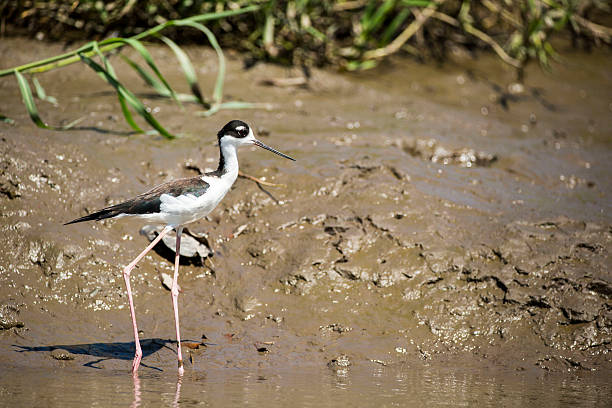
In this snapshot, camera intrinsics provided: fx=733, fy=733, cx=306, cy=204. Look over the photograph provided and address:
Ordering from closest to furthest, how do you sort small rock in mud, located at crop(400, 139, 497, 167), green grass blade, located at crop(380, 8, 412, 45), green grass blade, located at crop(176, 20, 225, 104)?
1. green grass blade, located at crop(176, 20, 225, 104)
2. small rock in mud, located at crop(400, 139, 497, 167)
3. green grass blade, located at crop(380, 8, 412, 45)

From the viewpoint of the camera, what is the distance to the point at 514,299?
4.81 m

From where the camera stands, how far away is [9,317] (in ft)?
14.6

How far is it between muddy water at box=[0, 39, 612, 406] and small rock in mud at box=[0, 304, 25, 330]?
0.01 metres

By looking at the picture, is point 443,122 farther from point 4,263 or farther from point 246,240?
point 4,263

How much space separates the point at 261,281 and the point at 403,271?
0.96 m

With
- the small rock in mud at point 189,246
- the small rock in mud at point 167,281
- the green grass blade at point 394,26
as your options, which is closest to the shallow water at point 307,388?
the small rock in mud at point 167,281

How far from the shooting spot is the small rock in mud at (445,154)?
21.2 ft

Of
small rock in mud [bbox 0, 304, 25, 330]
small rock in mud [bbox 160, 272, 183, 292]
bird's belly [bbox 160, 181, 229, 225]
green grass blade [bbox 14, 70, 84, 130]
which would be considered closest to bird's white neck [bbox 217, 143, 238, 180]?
bird's belly [bbox 160, 181, 229, 225]

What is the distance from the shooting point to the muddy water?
421 cm

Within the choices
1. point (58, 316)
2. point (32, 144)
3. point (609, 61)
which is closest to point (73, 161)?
point (32, 144)

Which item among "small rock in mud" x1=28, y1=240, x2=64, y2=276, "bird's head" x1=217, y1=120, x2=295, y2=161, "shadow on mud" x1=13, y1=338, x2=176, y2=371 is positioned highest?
"bird's head" x1=217, y1=120, x2=295, y2=161

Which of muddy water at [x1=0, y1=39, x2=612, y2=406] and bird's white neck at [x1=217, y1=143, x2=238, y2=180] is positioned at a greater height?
bird's white neck at [x1=217, y1=143, x2=238, y2=180]

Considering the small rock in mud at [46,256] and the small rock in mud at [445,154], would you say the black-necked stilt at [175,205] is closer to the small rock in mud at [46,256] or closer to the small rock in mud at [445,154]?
the small rock in mud at [46,256]

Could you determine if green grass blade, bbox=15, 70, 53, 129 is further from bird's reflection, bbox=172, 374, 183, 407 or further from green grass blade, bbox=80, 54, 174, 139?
bird's reflection, bbox=172, 374, 183, 407
